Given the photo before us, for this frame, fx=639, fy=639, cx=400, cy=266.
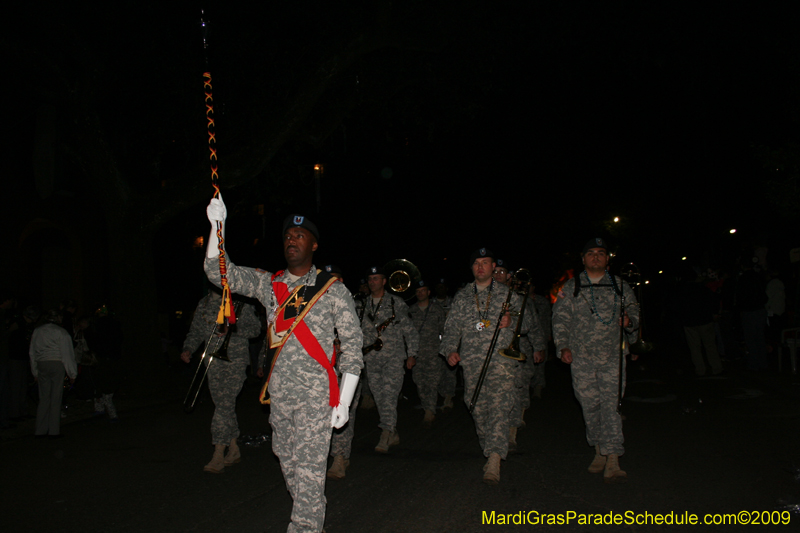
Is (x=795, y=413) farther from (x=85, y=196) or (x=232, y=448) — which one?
(x=85, y=196)

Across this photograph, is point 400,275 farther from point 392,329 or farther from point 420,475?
point 420,475

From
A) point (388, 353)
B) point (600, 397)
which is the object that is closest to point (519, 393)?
point (600, 397)

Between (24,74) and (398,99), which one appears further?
(398,99)

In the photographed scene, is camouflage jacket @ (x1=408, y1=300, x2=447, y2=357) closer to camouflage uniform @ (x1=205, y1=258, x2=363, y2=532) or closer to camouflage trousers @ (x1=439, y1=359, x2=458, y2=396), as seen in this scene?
camouflage trousers @ (x1=439, y1=359, x2=458, y2=396)

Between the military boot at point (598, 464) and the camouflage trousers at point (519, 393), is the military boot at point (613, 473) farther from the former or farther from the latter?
Answer: the camouflage trousers at point (519, 393)

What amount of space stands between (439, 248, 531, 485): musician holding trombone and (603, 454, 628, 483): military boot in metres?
0.94

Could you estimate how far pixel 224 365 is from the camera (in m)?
6.81

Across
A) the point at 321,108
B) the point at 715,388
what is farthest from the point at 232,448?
the point at 321,108

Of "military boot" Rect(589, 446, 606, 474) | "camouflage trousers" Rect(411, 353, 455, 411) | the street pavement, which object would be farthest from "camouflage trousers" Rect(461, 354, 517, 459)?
"camouflage trousers" Rect(411, 353, 455, 411)

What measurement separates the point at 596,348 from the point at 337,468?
2805 mm

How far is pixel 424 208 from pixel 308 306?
25424 mm

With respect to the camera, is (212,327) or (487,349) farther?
(212,327)

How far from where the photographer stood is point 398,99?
15945 mm

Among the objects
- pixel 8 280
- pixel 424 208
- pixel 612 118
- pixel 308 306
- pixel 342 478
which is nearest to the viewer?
pixel 308 306
